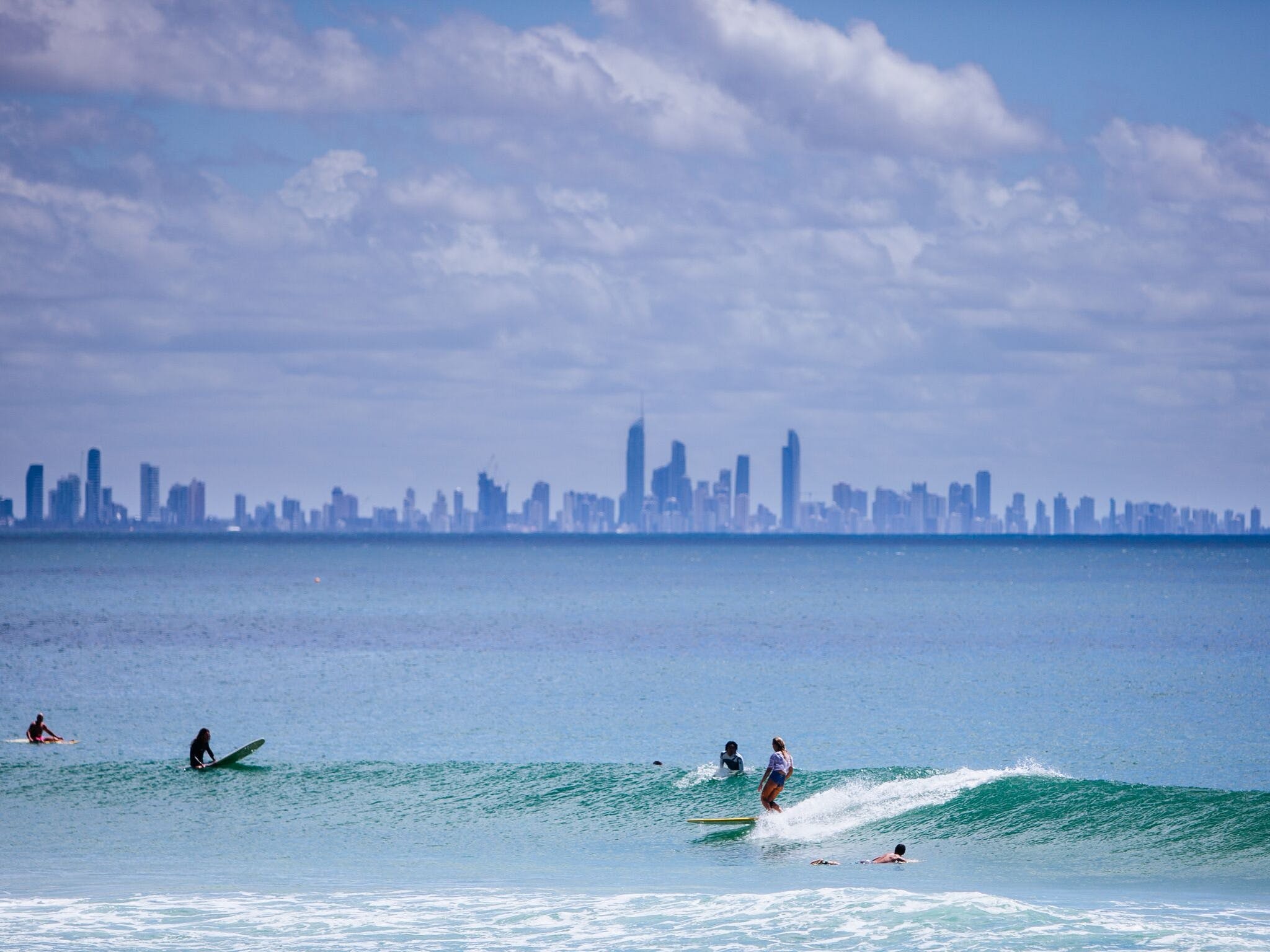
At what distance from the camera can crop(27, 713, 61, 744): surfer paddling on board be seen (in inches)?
1951

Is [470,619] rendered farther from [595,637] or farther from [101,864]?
[101,864]

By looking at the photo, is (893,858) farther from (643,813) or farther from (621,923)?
(643,813)

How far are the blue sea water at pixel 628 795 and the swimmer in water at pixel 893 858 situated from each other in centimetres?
21

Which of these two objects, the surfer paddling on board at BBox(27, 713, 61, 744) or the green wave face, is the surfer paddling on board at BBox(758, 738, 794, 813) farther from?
the surfer paddling on board at BBox(27, 713, 61, 744)

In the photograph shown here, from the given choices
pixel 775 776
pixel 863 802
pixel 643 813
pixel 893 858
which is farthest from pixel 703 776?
pixel 893 858

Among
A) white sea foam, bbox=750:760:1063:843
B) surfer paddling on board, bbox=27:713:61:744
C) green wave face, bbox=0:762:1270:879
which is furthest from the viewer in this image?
surfer paddling on board, bbox=27:713:61:744

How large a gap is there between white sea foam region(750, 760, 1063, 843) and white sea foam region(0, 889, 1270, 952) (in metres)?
6.61

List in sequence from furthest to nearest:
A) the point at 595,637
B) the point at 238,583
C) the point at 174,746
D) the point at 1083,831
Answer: the point at 238,583 < the point at 595,637 < the point at 174,746 < the point at 1083,831

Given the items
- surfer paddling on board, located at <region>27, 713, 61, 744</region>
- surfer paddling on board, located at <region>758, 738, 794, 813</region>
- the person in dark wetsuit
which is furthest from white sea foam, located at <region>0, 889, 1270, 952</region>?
surfer paddling on board, located at <region>27, 713, 61, 744</region>

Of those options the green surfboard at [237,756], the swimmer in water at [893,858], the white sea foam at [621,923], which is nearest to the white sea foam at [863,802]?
the swimmer in water at [893,858]

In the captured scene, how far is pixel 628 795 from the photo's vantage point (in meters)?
40.4

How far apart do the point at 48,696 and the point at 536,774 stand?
3101cm

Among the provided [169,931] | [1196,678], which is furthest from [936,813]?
[1196,678]

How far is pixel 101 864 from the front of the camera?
106 feet
